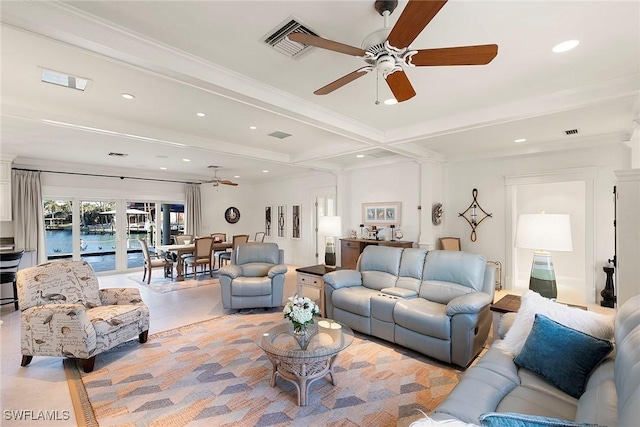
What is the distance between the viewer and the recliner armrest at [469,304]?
2646 mm

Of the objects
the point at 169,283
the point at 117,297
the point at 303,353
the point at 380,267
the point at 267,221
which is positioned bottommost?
the point at 169,283

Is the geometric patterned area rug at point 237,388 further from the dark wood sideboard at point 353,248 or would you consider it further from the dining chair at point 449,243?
the dining chair at point 449,243

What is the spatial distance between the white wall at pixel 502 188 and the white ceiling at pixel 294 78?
282mm

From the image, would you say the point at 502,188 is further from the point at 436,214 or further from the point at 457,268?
the point at 457,268

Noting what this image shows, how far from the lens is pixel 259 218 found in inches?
399

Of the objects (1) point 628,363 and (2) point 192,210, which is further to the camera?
(2) point 192,210

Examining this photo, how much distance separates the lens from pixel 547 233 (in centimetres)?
246

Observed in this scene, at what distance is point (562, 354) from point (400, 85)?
198 cm

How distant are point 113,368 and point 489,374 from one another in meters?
3.17

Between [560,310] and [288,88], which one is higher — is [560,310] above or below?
below

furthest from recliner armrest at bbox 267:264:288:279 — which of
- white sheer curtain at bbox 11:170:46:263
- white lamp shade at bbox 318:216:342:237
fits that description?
white sheer curtain at bbox 11:170:46:263

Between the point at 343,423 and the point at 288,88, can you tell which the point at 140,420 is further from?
the point at 288,88

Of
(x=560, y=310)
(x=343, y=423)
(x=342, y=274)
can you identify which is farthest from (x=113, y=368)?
(x=560, y=310)

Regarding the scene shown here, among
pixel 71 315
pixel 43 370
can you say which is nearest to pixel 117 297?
pixel 71 315
